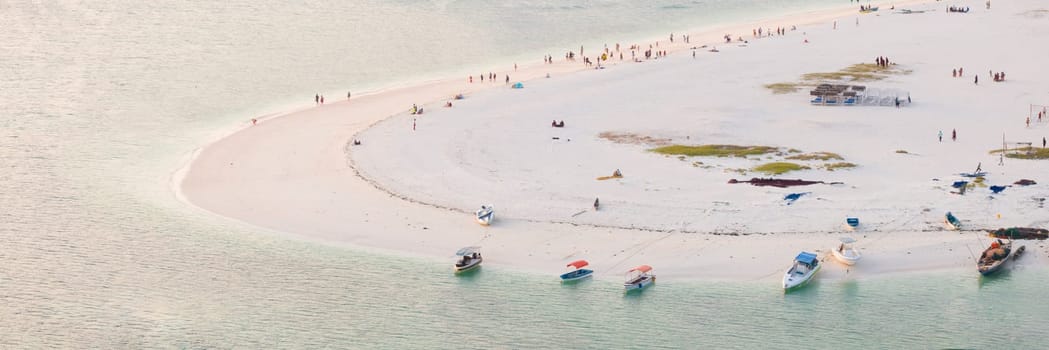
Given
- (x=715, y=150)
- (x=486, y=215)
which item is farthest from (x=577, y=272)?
(x=715, y=150)

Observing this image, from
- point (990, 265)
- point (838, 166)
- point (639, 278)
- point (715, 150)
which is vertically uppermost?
point (715, 150)

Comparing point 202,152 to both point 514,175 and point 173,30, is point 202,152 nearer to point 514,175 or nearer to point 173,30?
point 514,175

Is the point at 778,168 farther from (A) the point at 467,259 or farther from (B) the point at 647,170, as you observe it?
(A) the point at 467,259

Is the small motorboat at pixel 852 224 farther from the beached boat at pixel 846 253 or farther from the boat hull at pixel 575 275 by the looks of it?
the boat hull at pixel 575 275

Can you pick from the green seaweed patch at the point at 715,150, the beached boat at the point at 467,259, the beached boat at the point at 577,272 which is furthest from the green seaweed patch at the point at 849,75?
the beached boat at the point at 467,259

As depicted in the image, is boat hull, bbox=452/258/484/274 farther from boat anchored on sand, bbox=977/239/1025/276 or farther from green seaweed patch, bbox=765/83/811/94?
green seaweed patch, bbox=765/83/811/94

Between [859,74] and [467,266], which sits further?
[859,74]

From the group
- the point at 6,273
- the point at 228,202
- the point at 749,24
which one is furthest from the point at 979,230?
the point at 749,24
